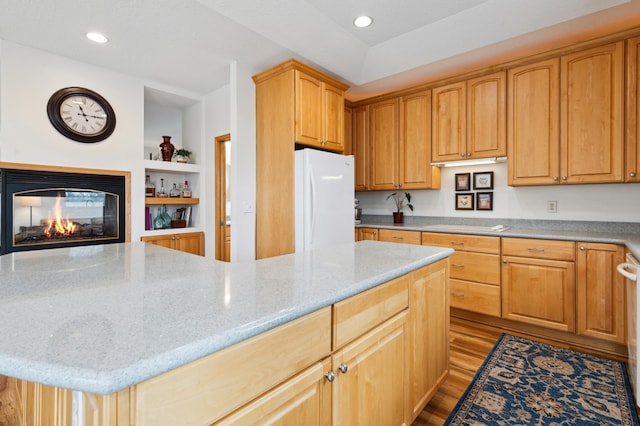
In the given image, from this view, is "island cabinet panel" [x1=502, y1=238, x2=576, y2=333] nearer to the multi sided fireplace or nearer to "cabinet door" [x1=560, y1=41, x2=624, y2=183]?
"cabinet door" [x1=560, y1=41, x2=624, y2=183]

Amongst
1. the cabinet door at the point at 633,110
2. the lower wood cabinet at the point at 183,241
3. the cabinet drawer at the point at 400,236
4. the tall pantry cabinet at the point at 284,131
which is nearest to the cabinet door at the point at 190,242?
the lower wood cabinet at the point at 183,241

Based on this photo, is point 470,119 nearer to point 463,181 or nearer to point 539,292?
point 463,181

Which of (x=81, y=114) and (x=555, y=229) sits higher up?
(x=81, y=114)

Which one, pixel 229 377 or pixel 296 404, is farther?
pixel 296 404

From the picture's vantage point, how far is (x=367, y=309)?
113 centimetres

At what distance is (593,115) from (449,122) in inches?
46.0

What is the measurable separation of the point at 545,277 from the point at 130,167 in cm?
423

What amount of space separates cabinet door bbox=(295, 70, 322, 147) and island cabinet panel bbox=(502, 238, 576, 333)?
1.99 m

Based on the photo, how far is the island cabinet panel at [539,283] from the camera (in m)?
2.47

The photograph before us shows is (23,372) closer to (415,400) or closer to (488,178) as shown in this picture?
(415,400)

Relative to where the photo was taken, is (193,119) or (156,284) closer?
(156,284)

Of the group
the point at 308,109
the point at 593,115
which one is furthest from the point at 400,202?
the point at 593,115

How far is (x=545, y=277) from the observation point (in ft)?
8.39

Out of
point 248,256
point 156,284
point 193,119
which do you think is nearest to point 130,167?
point 193,119
